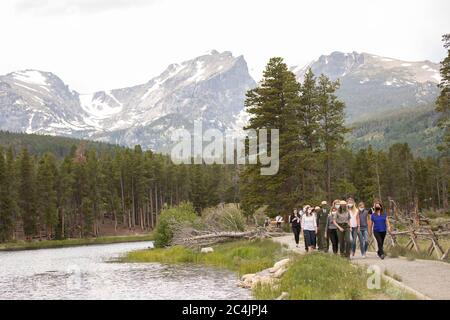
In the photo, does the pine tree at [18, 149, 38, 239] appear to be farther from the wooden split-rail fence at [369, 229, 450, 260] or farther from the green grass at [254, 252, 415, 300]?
the green grass at [254, 252, 415, 300]

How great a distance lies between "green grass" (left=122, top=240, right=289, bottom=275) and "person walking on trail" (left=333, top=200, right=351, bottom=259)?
180 inches

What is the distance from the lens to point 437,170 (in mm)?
116688

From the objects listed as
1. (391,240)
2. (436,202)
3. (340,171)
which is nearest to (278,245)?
(391,240)

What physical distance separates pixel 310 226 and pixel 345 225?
264 cm

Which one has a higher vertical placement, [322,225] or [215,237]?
[322,225]

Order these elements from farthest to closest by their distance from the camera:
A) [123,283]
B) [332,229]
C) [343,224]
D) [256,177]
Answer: [256,177] → [123,283] → [332,229] → [343,224]

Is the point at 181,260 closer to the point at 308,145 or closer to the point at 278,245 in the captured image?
the point at 278,245

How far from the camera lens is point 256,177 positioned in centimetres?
4431

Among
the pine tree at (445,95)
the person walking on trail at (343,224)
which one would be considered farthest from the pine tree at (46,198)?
the person walking on trail at (343,224)

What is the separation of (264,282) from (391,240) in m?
8.77

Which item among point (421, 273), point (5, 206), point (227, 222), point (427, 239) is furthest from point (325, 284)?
point (5, 206)

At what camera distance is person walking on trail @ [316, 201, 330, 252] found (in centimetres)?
2659

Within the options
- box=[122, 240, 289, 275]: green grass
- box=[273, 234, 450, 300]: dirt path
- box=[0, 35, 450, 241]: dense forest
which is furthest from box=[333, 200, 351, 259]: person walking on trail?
box=[0, 35, 450, 241]: dense forest

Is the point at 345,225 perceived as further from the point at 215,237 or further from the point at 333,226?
the point at 215,237
